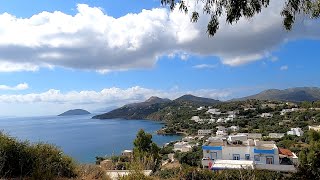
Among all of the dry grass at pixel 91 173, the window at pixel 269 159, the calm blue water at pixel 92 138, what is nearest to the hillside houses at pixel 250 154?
the window at pixel 269 159

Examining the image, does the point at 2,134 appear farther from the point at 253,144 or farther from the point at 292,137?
the point at 292,137

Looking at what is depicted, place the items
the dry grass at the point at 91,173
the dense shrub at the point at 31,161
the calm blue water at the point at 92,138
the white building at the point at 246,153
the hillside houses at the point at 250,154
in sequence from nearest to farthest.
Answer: the dense shrub at the point at 31,161, the dry grass at the point at 91,173, the hillside houses at the point at 250,154, the white building at the point at 246,153, the calm blue water at the point at 92,138

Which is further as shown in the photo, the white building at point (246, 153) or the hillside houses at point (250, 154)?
the white building at point (246, 153)

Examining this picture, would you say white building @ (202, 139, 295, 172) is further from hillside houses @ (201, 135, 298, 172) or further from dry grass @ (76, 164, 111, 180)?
dry grass @ (76, 164, 111, 180)

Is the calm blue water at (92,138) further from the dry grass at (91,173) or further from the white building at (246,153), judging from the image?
the dry grass at (91,173)

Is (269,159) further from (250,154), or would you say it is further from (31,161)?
(31,161)

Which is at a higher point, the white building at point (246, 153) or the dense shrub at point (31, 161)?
the dense shrub at point (31, 161)

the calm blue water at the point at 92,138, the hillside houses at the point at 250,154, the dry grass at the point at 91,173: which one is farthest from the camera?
the calm blue water at the point at 92,138

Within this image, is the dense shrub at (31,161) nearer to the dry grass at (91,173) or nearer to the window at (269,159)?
Result: the dry grass at (91,173)

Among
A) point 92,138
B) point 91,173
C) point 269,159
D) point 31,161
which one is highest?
point 31,161

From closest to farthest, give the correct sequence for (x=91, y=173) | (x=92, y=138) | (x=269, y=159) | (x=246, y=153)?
(x=91, y=173), (x=269, y=159), (x=246, y=153), (x=92, y=138)

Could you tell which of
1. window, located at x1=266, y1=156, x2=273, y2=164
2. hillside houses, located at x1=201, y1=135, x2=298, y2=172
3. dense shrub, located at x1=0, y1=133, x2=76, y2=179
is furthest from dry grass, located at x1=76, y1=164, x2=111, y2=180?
window, located at x1=266, y1=156, x2=273, y2=164

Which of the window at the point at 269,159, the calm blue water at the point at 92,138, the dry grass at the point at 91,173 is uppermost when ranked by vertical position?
the dry grass at the point at 91,173

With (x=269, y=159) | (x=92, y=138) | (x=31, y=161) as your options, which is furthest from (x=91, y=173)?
(x=92, y=138)
